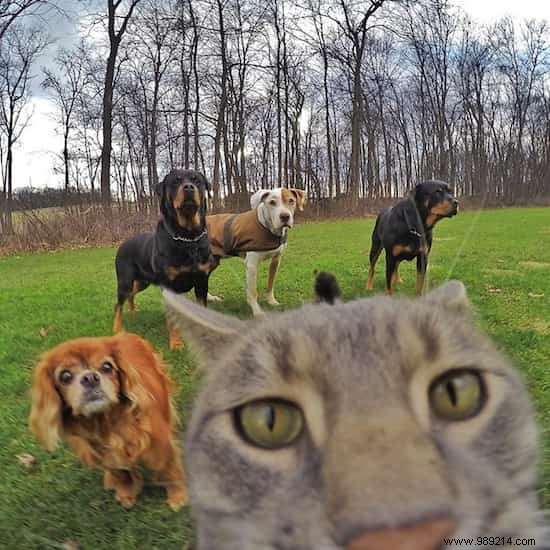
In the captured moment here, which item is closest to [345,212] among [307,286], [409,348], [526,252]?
[526,252]

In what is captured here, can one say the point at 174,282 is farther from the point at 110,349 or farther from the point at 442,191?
the point at 442,191

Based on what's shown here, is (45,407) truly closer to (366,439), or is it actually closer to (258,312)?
(258,312)

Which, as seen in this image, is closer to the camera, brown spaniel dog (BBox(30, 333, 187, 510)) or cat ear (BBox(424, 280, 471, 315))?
cat ear (BBox(424, 280, 471, 315))

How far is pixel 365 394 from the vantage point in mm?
869

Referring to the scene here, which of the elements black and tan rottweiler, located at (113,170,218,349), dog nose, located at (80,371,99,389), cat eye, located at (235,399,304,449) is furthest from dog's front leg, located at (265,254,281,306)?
cat eye, located at (235,399,304,449)

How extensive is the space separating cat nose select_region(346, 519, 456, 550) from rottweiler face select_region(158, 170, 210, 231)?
4.71 metres

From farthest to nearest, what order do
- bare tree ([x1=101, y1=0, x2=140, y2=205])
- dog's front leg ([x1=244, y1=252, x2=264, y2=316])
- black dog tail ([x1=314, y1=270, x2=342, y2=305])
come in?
bare tree ([x1=101, y1=0, x2=140, y2=205]) < dog's front leg ([x1=244, y1=252, x2=264, y2=316]) < black dog tail ([x1=314, y1=270, x2=342, y2=305])

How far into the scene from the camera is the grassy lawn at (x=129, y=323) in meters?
2.45

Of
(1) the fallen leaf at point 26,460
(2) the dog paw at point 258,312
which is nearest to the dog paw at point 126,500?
(1) the fallen leaf at point 26,460

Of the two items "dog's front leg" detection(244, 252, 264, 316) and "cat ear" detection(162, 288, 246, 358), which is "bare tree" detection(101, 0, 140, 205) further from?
"cat ear" detection(162, 288, 246, 358)

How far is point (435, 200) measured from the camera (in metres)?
6.14

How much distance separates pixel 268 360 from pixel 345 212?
25.8 metres

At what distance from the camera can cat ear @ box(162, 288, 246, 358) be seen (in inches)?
47.6

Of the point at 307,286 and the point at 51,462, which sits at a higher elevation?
the point at 307,286
